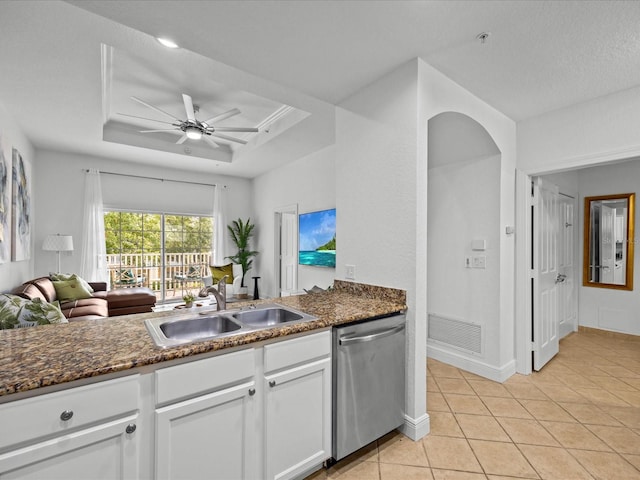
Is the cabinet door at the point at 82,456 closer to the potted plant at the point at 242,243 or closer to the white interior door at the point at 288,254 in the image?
the white interior door at the point at 288,254

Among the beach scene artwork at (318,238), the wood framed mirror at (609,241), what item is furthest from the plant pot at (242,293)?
the wood framed mirror at (609,241)

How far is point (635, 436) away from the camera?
2.06 meters

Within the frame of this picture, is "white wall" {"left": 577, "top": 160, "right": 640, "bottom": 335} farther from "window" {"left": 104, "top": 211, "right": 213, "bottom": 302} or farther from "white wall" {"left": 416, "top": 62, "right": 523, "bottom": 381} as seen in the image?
"window" {"left": 104, "top": 211, "right": 213, "bottom": 302}

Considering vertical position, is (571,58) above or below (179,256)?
above

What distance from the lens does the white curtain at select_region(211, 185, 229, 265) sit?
6527 millimetres

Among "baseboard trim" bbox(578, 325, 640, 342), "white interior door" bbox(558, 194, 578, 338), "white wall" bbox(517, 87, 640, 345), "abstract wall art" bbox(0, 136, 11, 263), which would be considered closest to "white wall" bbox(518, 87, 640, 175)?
"white wall" bbox(517, 87, 640, 345)

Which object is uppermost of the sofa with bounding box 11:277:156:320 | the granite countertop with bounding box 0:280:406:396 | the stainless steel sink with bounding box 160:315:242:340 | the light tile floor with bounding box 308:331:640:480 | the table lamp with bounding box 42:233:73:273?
the table lamp with bounding box 42:233:73:273

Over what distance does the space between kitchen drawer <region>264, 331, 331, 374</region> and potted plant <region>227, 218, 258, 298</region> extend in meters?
4.96

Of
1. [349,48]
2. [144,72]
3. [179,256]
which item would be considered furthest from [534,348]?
[179,256]

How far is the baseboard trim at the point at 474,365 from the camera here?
2850 millimetres

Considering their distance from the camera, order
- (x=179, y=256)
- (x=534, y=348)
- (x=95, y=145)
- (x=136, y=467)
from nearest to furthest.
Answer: (x=136, y=467) < (x=534, y=348) < (x=95, y=145) < (x=179, y=256)

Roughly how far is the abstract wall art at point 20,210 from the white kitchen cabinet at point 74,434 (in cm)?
379

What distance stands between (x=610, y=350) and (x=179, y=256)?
700cm

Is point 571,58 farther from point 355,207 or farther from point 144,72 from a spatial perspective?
point 144,72
